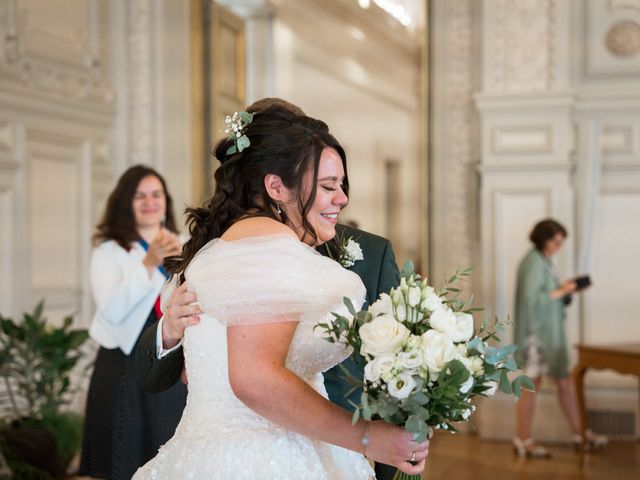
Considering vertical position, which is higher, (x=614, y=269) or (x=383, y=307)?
(x=383, y=307)

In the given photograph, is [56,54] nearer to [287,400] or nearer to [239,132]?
[239,132]

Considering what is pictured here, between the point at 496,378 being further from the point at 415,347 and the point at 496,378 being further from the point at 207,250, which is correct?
the point at 207,250

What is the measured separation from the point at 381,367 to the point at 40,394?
3.88 metres

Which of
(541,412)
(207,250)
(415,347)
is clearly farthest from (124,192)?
(541,412)

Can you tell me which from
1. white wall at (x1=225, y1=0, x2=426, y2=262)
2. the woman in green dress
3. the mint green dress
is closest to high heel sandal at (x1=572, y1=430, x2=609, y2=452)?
the woman in green dress

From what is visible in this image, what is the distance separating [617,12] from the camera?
699 cm

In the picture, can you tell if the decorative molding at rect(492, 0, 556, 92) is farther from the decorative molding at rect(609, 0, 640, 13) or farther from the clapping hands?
the clapping hands

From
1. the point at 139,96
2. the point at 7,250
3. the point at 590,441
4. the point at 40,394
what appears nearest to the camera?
the point at 40,394

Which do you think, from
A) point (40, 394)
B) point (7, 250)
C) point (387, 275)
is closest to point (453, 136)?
point (7, 250)

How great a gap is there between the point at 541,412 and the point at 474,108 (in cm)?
227

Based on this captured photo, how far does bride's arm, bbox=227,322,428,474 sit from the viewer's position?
1.85 m

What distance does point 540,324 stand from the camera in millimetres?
6504

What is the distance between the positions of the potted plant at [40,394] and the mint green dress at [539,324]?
2.86 metres

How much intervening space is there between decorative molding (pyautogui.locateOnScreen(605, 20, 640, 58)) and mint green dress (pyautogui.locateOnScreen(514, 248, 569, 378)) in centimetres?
164
